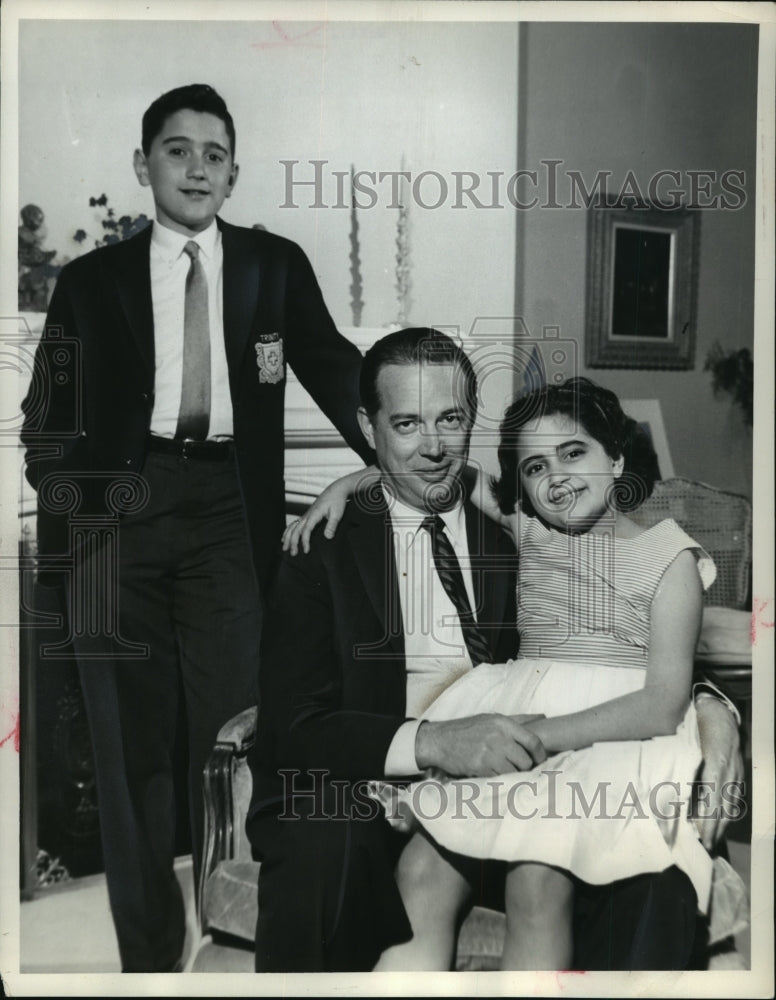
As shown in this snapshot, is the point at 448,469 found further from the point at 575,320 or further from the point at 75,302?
the point at 75,302

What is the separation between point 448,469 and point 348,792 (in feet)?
2.39

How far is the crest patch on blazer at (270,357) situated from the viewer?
2064 millimetres

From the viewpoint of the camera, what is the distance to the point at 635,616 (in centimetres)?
204

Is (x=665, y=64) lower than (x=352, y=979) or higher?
higher

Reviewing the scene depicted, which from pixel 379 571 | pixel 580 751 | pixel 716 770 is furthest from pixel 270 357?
pixel 716 770

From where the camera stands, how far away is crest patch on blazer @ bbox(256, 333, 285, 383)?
2.06 meters

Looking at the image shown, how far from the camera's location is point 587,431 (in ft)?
6.81

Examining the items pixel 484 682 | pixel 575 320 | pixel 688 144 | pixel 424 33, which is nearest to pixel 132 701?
pixel 484 682

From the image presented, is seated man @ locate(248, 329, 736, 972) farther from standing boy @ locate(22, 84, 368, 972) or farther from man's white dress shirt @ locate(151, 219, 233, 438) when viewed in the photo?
man's white dress shirt @ locate(151, 219, 233, 438)

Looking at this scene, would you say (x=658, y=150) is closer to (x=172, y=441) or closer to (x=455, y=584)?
(x=455, y=584)

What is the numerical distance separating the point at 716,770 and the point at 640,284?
1076 millimetres

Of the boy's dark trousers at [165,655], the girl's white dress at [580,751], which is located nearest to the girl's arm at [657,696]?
the girl's white dress at [580,751]

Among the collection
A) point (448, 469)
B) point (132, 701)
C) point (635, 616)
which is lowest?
point (132, 701)

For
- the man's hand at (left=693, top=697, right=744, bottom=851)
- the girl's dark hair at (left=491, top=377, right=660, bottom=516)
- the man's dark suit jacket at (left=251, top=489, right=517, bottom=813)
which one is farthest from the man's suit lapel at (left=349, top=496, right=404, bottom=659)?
the man's hand at (left=693, top=697, right=744, bottom=851)
